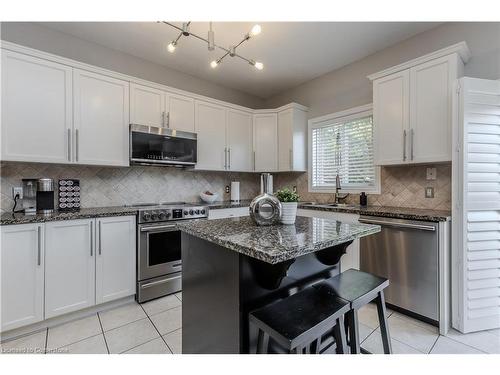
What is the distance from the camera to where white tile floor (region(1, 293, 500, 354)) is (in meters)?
1.77

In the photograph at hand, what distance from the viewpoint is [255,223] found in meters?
1.57

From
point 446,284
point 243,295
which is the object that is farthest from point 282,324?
point 446,284

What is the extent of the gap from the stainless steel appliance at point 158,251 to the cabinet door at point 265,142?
1.56m

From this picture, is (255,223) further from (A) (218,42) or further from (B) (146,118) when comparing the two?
(A) (218,42)

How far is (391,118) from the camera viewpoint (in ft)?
8.32

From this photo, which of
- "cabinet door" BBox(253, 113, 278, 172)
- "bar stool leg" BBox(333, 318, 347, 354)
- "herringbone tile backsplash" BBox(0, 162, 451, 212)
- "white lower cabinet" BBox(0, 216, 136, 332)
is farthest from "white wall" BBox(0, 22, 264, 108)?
"bar stool leg" BBox(333, 318, 347, 354)

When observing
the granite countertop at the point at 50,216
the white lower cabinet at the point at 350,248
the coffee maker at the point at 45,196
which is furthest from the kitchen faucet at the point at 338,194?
the coffee maker at the point at 45,196

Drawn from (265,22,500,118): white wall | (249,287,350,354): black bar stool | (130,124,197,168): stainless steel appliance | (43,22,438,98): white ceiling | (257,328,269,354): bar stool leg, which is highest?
(43,22,438,98): white ceiling

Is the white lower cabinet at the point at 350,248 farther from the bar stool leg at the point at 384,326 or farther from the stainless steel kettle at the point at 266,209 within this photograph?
the stainless steel kettle at the point at 266,209

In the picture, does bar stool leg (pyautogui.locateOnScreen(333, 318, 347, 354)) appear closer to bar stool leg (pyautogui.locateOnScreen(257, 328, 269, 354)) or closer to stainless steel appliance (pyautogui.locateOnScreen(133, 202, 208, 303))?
bar stool leg (pyautogui.locateOnScreen(257, 328, 269, 354))

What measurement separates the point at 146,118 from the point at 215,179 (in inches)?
55.6

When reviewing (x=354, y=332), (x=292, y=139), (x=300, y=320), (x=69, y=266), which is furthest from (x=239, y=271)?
(x=292, y=139)

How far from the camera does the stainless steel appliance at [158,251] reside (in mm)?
2518

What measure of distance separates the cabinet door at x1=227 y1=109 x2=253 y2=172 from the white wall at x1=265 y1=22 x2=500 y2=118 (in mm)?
954
